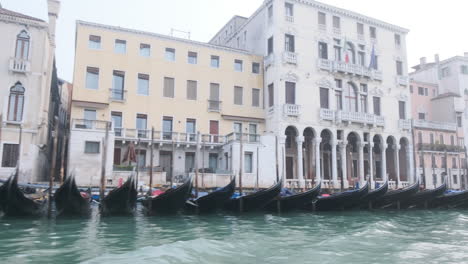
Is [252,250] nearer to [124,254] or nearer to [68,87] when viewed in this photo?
[124,254]

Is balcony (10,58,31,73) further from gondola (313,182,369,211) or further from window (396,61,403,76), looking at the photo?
window (396,61,403,76)

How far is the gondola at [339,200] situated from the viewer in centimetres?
1283

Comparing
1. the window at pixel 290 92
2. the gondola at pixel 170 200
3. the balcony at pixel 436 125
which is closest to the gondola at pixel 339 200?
the gondola at pixel 170 200

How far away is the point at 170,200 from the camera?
11.0 m

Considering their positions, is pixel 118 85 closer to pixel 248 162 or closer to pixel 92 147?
pixel 92 147

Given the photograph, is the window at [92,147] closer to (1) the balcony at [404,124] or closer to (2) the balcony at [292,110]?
(2) the balcony at [292,110]

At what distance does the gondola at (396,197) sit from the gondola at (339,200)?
1.29m

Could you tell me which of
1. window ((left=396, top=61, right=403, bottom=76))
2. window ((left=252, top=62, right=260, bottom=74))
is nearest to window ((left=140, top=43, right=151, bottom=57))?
window ((left=252, top=62, right=260, bottom=74))

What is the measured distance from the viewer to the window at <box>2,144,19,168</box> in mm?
13930

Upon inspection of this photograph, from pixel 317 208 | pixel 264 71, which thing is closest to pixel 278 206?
pixel 317 208

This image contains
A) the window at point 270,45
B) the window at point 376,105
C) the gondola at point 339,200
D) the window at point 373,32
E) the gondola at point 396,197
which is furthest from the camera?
the window at point 373,32

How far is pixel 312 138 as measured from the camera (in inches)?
792

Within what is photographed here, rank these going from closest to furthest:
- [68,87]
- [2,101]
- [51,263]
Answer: [51,263] < [2,101] < [68,87]

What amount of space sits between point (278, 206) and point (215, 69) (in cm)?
878
